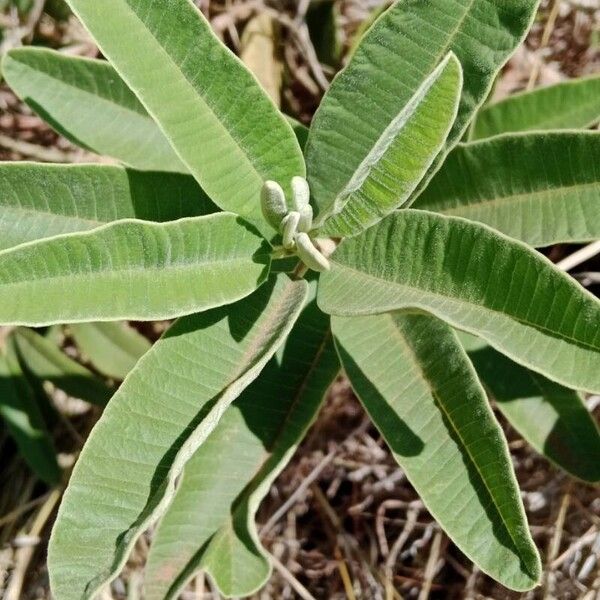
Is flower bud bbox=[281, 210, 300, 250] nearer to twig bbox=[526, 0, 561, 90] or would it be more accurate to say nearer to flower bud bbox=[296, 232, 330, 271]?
flower bud bbox=[296, 232, 330, 271]

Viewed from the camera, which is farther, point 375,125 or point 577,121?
point 577,121

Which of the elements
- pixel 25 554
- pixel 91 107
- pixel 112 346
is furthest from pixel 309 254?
pixel 25 554

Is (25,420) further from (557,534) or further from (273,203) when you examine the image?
(557,534)

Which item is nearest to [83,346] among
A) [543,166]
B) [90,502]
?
[90,502]

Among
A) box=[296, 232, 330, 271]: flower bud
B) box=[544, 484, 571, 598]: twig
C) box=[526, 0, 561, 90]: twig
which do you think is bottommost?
box=[544, 484, 571, 598]: twig

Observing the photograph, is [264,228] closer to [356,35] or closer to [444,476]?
[444,476]

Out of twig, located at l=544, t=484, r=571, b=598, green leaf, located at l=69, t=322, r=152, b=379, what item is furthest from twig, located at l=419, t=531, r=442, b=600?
green leaf, located at l=69, t=322, r=152, b=379
